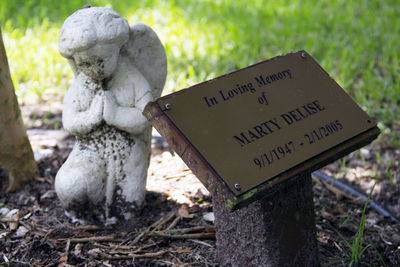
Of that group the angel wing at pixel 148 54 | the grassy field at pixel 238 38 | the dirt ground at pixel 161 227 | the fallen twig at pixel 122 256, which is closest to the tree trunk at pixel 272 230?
the dirt ground at pixel 161 227

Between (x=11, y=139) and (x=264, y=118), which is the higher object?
(x=264, y=118)

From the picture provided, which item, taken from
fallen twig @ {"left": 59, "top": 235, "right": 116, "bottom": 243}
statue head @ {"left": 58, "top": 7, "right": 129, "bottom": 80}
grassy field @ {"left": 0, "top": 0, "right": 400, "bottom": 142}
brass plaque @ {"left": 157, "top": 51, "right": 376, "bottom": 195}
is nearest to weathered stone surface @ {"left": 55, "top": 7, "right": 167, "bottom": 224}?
statue head @ {"left": 58, "top": 7, "right": 129, "bottom": 80}

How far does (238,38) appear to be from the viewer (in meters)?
5.65

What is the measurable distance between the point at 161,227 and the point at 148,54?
102 centimetres

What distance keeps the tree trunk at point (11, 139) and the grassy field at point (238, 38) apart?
5.37 feet

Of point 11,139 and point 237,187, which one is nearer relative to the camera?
point 237,187

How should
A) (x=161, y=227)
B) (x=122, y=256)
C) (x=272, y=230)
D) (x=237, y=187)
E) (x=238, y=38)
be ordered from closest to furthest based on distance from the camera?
(x=237, y=187)
(x=272, y=230)
(x=122, y=256)
(x=161, y=227)
(x=238, y=38)

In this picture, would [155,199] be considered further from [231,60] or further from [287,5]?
[287,5]

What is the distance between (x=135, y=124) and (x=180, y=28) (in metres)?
3.50

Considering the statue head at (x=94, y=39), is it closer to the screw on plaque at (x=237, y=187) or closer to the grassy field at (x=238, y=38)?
the screw on plaque at (x=237, y=187)

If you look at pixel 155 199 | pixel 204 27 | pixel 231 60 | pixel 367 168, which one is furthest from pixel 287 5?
pixel 155 199

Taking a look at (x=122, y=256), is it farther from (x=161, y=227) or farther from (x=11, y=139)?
(x=11, y=139)

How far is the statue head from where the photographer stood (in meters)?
2.31

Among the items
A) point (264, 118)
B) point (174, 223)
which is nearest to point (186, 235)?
point (174, 223)
